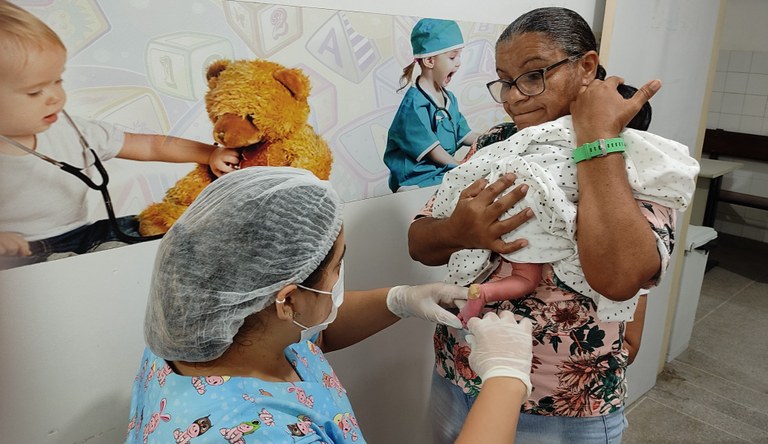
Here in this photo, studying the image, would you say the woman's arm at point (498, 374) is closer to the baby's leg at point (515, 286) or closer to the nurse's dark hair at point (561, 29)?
the baby's leg at point (515, 286)

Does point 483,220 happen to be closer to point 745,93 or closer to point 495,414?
point 495,414

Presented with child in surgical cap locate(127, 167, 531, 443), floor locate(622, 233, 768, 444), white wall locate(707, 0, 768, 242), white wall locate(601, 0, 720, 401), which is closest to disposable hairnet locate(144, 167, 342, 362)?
child in surgical cap locate(127, 167, 531, 443)

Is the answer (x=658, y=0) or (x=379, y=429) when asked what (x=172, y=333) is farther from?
(x=658, y=0)

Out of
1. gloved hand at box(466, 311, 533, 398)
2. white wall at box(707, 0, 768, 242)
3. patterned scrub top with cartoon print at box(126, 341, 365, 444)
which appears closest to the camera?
patterned scrub top with cartoon print at box(126, 341, 365, 444)

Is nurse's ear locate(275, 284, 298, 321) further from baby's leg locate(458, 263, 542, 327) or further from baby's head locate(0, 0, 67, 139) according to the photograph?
baby's head locate(0, 0, 67, 139)

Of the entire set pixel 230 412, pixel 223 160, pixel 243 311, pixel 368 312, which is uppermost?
pixel 223 160

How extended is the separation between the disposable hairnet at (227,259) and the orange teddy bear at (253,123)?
34cm

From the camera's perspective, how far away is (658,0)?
1.96 meters

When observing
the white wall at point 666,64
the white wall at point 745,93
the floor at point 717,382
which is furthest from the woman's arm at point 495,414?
the white wall at point 745,93

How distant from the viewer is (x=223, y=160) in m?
1.21

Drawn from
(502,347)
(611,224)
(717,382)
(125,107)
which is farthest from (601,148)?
(717,382)

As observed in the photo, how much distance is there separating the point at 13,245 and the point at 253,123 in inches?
20.2

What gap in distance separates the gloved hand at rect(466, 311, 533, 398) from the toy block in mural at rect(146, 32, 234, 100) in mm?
740

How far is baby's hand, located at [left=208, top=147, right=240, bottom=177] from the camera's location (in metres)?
1.19
